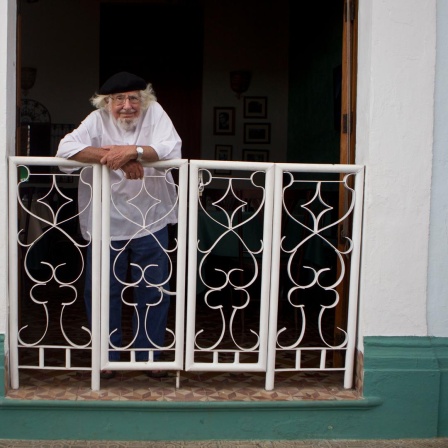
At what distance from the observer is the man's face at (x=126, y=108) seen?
151 inches

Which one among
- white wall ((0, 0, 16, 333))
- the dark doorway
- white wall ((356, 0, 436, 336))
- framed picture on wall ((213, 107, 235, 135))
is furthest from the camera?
framed picture on wall ((213, 107, 235, 135))

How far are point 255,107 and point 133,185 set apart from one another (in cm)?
633

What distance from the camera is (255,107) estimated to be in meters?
9.93

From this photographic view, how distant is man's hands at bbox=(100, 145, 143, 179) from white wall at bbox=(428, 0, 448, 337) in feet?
5.31

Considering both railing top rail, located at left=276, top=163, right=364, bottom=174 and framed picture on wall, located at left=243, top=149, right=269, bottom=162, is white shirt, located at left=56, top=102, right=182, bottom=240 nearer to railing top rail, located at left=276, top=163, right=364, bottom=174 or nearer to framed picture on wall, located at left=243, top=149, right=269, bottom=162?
railing top rail, located at left=276, top=163, right=364, bottom=174

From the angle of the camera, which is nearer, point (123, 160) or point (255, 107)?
point (123, 160)

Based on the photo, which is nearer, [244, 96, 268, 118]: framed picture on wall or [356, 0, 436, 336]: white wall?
[356, 0, 436, 336]: white wall

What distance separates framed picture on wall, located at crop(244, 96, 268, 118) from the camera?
32.5 feet

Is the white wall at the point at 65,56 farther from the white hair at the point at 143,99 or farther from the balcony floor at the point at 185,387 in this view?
the balcony floor at the point at 185,387

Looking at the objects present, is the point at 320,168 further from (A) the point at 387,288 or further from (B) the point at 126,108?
(B) the point at 126,108

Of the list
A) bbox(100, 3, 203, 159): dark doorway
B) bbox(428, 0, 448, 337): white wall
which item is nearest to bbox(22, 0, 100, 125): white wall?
bbox(100, 3, 203, 159): dark doorway

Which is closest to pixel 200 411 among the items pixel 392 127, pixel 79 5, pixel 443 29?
pixel 392 127

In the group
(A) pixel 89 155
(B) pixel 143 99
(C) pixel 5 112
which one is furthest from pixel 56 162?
(B) pixel 143 99

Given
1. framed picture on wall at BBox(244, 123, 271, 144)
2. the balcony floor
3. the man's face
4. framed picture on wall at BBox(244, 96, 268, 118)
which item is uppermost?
framed picture on wall at BBox(244, 96, 268, 118)
